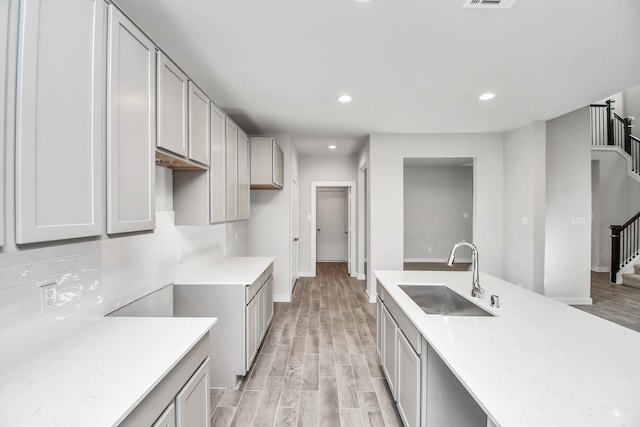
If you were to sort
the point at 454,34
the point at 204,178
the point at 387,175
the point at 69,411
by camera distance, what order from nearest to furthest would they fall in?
1. the point at 69,411
2. the point at 454,34
3. the point at 204,178
4. the point at 387,175

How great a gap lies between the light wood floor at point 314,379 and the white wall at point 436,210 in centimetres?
423

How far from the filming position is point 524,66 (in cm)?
239

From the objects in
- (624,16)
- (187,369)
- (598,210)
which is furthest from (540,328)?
(598,210)

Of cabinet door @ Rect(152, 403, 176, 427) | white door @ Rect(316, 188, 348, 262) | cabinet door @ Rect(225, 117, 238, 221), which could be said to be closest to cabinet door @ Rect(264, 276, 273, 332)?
cabinet door @ Rect(225, 117, 238, 221)

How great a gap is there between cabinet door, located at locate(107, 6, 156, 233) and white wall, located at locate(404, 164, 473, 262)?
22.8ft

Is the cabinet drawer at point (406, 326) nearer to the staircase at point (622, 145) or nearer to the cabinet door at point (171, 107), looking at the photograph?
the cabinet door at point (171, 107)

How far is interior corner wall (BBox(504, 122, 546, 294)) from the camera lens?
3.91 m

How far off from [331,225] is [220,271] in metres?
5.08

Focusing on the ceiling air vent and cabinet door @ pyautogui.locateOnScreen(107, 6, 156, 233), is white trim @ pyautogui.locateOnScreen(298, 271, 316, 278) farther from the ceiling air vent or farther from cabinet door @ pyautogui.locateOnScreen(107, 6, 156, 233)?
the ceiling air vent

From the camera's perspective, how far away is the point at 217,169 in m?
2.49

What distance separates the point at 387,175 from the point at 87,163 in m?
3.98

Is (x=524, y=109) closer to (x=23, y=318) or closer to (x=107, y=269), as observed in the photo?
(x=107, y=269)

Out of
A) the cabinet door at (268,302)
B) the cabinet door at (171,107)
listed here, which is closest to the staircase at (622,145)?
the cabinet door at (268,302)

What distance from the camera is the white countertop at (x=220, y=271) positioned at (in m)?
2.42
